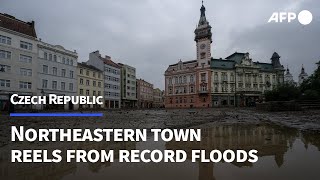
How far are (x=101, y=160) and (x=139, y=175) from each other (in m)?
1.45

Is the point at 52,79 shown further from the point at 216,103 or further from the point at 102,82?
the point at 216,103

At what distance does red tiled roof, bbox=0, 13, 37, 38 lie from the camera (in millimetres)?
42438

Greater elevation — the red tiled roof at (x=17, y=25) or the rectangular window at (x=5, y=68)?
the red tiled roof at (x=17, y=25)

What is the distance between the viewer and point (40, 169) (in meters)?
4.94

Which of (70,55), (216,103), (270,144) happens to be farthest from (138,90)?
(270,144)

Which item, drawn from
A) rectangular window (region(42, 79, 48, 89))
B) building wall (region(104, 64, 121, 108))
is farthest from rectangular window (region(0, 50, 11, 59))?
building wall (region(104, 64, 121, 108))

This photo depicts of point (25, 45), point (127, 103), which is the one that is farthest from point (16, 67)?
point (127, 103)

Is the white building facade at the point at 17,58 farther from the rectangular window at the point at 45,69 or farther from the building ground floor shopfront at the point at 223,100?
the building ground floor shopfront at the point at 223,100

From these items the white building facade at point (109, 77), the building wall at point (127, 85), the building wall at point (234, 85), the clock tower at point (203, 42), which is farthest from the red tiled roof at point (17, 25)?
the building wall at point (234, 85)

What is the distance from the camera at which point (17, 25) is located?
44875 millimetres

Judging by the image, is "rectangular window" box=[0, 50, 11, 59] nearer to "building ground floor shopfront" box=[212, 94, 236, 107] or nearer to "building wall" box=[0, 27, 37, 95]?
"building wall" box=[0, 27, 37, 95]

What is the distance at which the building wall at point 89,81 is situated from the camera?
197 ft

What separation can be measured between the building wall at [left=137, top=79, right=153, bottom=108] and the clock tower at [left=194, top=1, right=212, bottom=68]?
36.7 meters

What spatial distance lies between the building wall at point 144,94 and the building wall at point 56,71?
46834 mm
